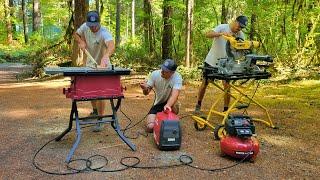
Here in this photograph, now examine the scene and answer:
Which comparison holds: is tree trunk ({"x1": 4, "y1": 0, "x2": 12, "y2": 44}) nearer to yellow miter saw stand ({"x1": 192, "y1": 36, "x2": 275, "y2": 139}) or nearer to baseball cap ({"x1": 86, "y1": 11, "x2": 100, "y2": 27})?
baseball cap ({"x1": 86, "y1": 11, "x2": 100, "y2": 27})

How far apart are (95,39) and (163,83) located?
1.17 m

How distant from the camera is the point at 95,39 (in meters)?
5.63

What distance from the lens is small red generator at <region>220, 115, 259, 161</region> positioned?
4.52m

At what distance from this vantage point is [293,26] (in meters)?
12.7

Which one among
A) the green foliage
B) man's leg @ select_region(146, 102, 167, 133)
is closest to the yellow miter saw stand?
man's leg @ select_region(146, 102, 167, 133)

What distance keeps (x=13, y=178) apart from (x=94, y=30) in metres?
2.37

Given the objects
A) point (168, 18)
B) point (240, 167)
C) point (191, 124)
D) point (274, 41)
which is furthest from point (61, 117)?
point (274, 41)

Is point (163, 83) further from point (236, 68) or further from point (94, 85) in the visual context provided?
point (94, 85)

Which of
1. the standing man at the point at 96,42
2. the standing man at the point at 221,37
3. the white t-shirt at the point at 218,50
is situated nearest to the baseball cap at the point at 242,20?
the standing man at the point at 221,37

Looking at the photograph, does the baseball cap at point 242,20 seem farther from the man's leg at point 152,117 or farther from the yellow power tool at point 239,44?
the man's leg at point 152,117

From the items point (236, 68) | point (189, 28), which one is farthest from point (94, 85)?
point (189, 28)

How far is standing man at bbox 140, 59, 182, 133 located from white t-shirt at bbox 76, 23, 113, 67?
2.61 feet

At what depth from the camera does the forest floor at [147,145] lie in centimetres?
424

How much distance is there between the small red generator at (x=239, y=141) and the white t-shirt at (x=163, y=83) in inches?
45.9
